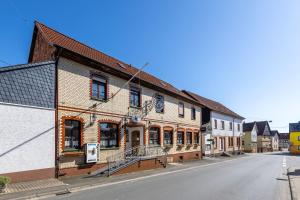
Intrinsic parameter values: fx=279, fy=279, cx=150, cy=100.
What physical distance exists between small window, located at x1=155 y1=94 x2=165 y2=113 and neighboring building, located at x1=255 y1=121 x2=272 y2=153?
51494mm

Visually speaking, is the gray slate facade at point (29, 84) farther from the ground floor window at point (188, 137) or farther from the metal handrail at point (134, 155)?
the ground floor window at point (188, 137)

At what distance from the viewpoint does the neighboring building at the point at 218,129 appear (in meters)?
37.6

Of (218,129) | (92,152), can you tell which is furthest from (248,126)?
(92,152)

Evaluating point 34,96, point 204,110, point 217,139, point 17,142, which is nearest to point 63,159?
point 17,142

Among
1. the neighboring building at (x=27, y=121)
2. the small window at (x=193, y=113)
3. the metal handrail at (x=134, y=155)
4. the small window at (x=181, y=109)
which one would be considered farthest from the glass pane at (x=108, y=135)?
the small window at (x=193, y=113)

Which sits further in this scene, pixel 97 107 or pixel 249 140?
pixel 249 140

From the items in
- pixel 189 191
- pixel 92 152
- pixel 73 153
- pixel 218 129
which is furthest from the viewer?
pixel 218 129

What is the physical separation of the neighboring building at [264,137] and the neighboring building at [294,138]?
6559 millimetres

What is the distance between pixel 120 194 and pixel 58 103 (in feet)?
20.4

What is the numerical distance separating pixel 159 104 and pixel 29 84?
43.7 ft

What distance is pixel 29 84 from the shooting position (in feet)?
44.2

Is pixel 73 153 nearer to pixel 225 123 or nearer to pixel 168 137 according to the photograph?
pixel 168 137

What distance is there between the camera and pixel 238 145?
51094 millimetres

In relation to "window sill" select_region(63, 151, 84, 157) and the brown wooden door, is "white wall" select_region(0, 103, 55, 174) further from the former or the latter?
the brown wooden door
